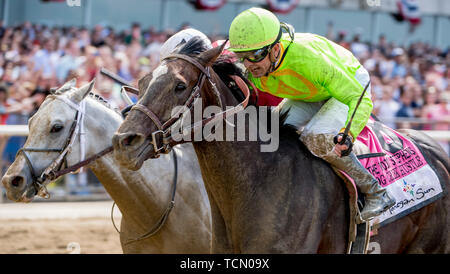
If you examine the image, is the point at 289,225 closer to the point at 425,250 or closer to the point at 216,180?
the point at 216,180

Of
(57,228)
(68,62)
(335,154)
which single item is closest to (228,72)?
(335,154)

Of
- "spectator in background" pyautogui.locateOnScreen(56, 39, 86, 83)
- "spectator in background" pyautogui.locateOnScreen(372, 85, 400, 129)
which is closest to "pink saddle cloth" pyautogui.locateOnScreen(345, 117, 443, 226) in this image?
"spectator in background" pyautogui.locateOnScreen(372, 85, 400, 129)

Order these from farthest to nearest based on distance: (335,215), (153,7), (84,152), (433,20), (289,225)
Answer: (433,20) < (153,7) < (84,152) < (335,215) < (289,225)

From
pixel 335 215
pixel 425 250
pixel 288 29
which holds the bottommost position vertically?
pixel 425 250

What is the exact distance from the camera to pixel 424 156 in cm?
400

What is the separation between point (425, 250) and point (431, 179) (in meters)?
0.45

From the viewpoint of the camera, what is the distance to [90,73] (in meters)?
8.05

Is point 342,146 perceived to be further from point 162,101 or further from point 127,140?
point 127,140

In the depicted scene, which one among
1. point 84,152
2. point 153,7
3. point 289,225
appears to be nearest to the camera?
point 289,225

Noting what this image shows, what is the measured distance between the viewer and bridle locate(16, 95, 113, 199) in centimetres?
404

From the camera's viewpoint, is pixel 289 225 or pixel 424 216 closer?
pixel 289 225
